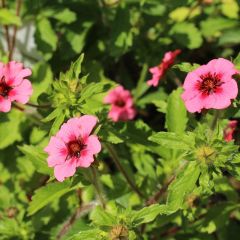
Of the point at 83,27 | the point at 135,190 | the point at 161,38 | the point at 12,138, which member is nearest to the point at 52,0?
the point at 83,27

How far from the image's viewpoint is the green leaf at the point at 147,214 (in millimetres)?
2246

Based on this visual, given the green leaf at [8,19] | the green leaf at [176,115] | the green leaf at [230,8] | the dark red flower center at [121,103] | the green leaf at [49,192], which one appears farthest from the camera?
the dark red flower center at [121,103]

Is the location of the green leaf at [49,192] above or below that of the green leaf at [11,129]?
above

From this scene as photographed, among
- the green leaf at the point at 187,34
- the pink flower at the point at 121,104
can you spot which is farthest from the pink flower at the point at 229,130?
the pink flower at the point at 121,104

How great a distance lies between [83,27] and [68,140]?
1835mm

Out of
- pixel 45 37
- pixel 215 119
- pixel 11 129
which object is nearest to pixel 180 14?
pixel 45 37

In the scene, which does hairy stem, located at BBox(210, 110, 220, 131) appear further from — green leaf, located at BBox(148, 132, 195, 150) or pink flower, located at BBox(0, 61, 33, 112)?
pink flower, located at BBox(0, 61, 33, 112)

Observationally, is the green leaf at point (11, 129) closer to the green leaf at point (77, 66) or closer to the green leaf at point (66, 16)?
the green leaf at point (66, 16)

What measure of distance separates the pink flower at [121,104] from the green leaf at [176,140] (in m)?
1.53

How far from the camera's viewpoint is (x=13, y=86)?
2.46m

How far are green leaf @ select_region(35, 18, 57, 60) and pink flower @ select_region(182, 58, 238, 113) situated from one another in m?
1.62

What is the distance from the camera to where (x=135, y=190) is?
118 inches

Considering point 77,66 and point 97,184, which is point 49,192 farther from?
point 77,66

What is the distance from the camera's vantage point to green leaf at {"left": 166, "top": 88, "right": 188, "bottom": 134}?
2.76 meters
